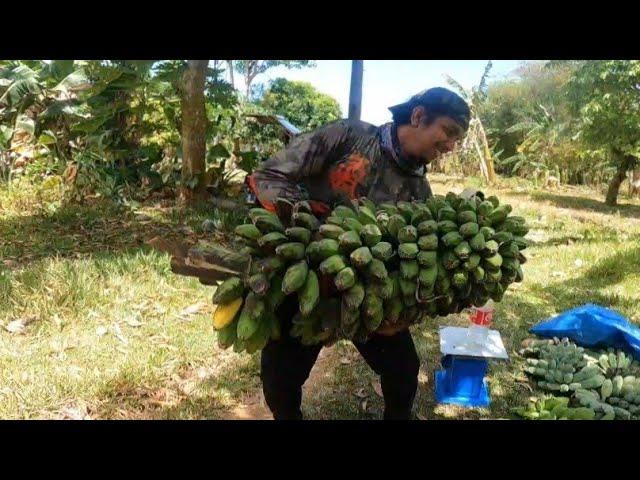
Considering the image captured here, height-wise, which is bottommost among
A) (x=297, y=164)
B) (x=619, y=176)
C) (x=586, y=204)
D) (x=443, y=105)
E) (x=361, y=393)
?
(x=361, y=393)

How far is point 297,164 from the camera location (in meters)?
2.15

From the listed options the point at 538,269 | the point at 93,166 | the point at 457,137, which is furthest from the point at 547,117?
the point at 457,137

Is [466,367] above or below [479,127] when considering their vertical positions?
below

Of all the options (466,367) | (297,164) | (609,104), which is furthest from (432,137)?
(609,104)

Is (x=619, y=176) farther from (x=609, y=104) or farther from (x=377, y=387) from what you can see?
(x=377, y=387)

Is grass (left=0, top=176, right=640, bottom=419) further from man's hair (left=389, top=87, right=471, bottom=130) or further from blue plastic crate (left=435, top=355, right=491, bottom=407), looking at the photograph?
man's hair (left=389, top=87, right=471, bottom=130)

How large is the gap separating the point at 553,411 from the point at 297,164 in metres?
2.27

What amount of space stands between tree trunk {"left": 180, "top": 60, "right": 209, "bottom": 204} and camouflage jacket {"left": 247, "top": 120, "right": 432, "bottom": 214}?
17.6ft

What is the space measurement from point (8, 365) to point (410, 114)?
121 inches

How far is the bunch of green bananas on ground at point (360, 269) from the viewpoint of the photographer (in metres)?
1.76

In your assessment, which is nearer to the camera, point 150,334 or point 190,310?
point 150,334

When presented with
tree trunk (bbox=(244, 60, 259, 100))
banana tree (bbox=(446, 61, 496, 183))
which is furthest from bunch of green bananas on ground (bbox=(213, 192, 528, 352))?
tree trunk (bbox=(244, 60, 259, 100))

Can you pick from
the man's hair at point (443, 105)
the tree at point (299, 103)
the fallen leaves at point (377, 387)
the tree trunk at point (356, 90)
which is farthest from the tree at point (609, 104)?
the man's hair at point (443, 105)

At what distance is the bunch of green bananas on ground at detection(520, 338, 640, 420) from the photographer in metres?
3.33
